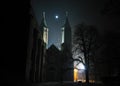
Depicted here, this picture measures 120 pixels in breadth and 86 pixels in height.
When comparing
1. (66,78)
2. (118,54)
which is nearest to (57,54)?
(66,78)

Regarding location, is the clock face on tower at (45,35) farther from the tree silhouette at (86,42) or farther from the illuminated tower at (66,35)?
the tree silhouette at (86,42)

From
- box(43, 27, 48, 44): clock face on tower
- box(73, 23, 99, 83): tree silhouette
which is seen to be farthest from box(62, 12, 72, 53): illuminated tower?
box(73, 23, 99, 83): tree silhouette

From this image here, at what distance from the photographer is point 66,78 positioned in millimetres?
52844

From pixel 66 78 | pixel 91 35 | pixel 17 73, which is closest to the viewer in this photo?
pixel 17 73

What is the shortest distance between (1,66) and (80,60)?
18.5 metres

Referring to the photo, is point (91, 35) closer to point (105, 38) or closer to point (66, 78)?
point (105, 38)

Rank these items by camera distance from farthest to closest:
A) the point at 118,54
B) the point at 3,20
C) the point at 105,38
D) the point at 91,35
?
the point at 91,35, the point at 105,38, the point at 118,54, the point at 3,20

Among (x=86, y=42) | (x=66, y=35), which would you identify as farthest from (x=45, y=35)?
(x=86, y=42)

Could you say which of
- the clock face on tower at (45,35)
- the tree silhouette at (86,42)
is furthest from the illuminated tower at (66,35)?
the tree silhouette at (86,42)

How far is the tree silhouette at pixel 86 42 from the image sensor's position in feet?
118

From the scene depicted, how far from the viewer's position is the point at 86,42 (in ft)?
121

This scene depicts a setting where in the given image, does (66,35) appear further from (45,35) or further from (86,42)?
(86,42)

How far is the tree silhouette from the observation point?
35834 mm

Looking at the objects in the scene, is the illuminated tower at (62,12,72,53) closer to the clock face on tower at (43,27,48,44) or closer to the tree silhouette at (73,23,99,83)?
the clock face on tower at (43,27,48,44)
